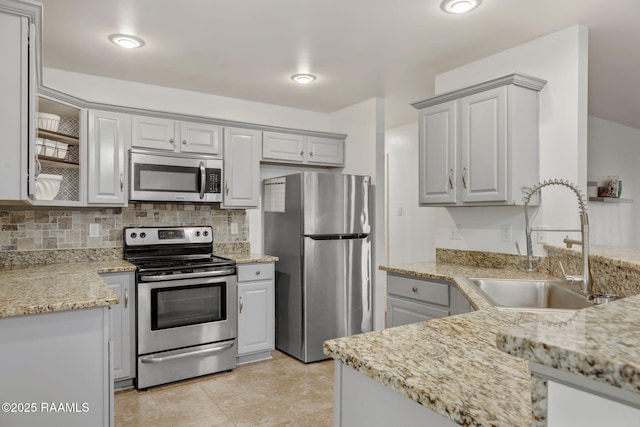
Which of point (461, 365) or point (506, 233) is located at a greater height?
point (506, 233)

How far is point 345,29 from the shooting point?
2.65 metres

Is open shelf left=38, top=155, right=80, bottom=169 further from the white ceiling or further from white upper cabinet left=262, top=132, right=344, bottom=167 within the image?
white upper cabinet left=262, top=132, right=344, bottom=167

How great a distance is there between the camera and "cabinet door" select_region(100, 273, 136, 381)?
2.96m

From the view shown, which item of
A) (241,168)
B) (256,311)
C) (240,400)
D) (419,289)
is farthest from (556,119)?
(240,400)

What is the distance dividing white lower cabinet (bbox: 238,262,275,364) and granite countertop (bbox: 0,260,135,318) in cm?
94

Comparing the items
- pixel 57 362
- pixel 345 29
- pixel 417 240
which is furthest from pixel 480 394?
pixel 417 240

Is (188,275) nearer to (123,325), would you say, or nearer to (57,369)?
(123,325)

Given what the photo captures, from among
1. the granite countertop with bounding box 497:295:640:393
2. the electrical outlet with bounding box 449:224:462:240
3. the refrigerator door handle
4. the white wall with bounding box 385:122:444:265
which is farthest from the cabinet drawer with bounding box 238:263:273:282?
the granite countertop with bounding box 497:295:640:393

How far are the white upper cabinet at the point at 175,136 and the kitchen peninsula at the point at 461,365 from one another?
9.22 ft

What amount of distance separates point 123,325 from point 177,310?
1.23 feet

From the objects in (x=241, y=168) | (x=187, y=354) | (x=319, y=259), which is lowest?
(x=187, y=354)

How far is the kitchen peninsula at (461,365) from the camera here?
55cm

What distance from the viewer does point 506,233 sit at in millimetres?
2969

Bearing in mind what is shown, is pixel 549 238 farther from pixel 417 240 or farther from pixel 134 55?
pixel 134 55
